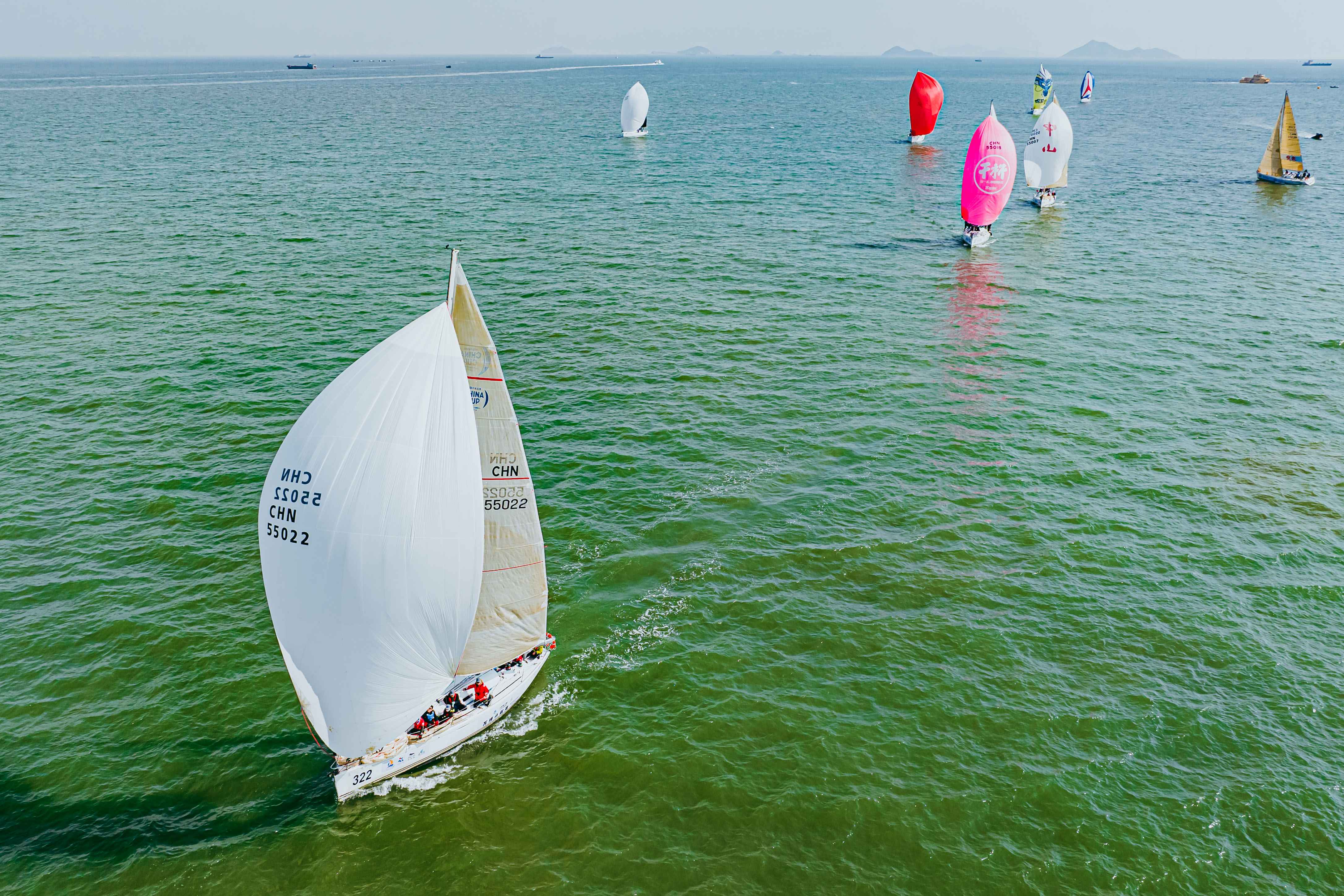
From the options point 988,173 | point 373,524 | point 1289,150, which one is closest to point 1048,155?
point 988,173

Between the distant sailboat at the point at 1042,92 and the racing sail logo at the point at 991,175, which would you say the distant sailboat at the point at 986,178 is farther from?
the distant sailboat at the point at 1042,92

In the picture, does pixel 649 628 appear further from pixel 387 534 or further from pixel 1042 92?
pixel 1042 92

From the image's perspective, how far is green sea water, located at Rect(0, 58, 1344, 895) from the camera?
21.9 meters

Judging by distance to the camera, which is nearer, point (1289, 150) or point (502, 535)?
point (502, 535)

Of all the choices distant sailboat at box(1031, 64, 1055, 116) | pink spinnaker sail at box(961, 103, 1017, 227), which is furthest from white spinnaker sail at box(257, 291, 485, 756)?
distant sailboat at box(1031, 64, 1055, 116)

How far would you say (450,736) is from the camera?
79.2ft

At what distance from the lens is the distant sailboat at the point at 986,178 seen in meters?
66.3

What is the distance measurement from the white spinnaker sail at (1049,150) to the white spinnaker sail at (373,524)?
7750 cm

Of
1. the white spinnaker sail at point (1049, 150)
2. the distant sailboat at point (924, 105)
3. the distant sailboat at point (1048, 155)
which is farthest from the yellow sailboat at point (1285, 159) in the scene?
the distant sailboat at point (924, 105)

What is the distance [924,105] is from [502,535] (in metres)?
119

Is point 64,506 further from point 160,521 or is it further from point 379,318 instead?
point 379,318

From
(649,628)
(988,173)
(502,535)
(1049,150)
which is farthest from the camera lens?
(1049,150)

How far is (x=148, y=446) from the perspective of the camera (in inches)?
1522

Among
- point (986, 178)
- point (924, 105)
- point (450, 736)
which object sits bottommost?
point (450, 736)
